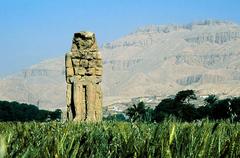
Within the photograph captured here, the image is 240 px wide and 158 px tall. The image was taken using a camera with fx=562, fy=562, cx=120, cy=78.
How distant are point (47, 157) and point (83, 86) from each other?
21.6 meters

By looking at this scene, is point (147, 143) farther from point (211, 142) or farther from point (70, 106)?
point (70, 106)

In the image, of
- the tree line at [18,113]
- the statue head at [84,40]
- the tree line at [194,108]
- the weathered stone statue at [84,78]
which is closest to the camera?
the weathered stone statue at [84,78]

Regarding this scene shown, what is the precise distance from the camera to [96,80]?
2462cm

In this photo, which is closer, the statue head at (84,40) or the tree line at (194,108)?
the statue head at (84,40)

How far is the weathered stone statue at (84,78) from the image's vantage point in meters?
24.2

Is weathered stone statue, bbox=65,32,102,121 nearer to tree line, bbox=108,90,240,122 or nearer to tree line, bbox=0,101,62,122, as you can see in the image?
tree line, bbox=108,90,240,122

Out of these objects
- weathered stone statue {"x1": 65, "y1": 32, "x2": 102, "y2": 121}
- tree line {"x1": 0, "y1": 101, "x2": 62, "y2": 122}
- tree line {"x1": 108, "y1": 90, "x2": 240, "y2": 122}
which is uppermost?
weathered stone statue {"x1": 65, "y1": 32, "x2": 102, "y2": 121}

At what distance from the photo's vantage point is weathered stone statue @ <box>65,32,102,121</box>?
24.2 metres

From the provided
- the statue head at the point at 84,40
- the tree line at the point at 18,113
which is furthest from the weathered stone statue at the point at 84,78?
the tree line at the point at 18,113

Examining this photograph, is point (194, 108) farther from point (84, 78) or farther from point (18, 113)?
point (84, 78)

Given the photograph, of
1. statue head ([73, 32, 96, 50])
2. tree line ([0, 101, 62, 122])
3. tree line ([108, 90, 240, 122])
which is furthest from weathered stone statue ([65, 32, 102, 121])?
tree line ([0, 101, 62, 122])

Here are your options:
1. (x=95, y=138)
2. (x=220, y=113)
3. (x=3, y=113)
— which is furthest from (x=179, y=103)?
(x=95, y=138)

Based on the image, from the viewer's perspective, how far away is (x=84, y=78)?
24.6 metres

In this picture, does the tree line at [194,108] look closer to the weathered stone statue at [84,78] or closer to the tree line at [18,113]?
the weathered stone statue at [84,78]
